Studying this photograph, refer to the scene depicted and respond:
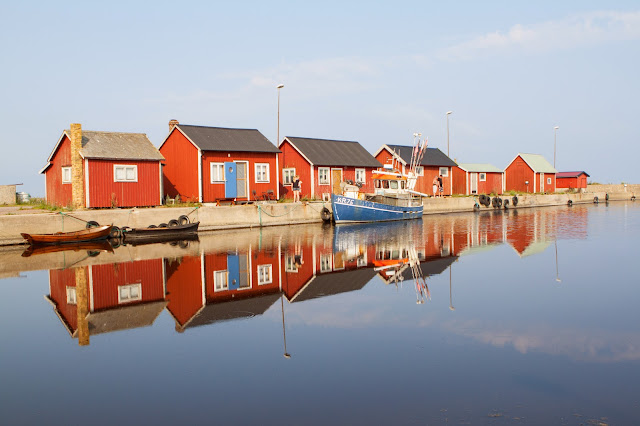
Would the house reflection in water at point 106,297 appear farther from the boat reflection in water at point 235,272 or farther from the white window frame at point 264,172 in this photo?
the white window frame at point 264,172

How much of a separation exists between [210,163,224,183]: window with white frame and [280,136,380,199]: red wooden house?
719 centimetres

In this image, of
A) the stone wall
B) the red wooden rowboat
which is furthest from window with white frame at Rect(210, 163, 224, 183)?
the stone wall

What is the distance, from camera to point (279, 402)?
6.52m

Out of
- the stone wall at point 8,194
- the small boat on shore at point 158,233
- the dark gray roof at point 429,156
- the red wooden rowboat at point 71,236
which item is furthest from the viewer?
the dark gray roof at point 429,156

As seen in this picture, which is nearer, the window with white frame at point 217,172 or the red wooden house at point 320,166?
the window with white frame at point 217,172

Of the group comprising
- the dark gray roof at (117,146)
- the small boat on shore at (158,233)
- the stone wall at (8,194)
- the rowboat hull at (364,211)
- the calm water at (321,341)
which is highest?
the dark gray roof at (117,146)

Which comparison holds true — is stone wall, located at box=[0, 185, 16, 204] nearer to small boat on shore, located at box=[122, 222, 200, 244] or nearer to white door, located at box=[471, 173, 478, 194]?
small boat on shore, located at box=[122, 222, 200, 244]

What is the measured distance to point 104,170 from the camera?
28641mm

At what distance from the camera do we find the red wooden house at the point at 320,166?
40.1 meters

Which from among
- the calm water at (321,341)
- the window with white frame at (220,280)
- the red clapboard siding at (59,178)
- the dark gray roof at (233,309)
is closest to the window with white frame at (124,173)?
the red clapboard siding at (59,178)

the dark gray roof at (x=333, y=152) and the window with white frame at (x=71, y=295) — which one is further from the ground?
the dark gray roof at (x=333, y=152)

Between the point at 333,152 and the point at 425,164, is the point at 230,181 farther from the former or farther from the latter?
the point at 425,164

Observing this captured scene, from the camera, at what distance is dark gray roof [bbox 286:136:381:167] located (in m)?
40.8

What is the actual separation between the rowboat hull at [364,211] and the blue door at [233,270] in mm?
15209
